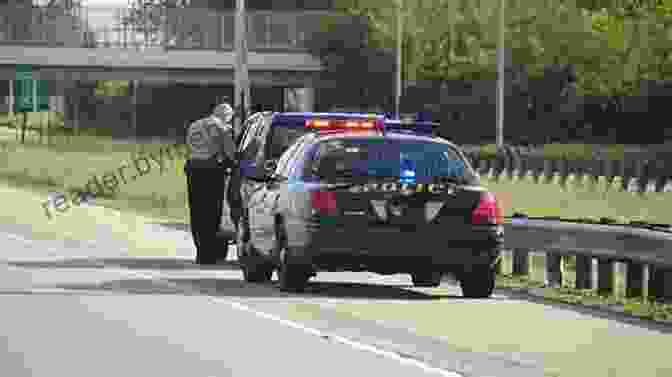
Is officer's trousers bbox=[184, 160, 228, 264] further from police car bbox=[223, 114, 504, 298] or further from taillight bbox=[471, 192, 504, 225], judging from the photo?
taillight bbox=[471, 192, 504, 225]

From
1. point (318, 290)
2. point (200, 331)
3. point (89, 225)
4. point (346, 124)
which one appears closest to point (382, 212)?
point (318, 290)

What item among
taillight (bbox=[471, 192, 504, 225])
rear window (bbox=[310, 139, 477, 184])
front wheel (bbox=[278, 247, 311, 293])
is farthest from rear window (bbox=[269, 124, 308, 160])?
taillight (bbox=[471, 192, 504, 225])

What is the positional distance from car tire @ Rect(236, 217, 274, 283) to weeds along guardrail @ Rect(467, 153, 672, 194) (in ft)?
99.6

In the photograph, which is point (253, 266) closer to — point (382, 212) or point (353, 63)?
point (382, 212)

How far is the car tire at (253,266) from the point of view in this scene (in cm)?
2245

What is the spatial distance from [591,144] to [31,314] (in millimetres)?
73811

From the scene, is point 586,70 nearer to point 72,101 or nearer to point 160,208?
point 160,208

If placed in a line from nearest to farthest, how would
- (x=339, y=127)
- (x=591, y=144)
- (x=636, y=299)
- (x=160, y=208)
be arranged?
(x=636, y=299), (x=339, y=127), (x=160, y=208), (x=591, y=144)

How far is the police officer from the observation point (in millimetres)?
25266

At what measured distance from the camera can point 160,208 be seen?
4303cm

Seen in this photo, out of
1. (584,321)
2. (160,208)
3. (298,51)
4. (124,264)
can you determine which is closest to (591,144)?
(298,51)

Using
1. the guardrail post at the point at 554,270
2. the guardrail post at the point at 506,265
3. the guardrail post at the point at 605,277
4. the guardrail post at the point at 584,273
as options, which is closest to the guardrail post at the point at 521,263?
the guardrail post at the point at 506,265

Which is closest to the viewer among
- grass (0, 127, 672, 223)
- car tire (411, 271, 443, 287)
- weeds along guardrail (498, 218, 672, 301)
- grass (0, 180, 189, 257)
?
weeds along guardrail (498, 218, 672, 301)

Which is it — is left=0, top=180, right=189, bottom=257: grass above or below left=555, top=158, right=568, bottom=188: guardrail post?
above
